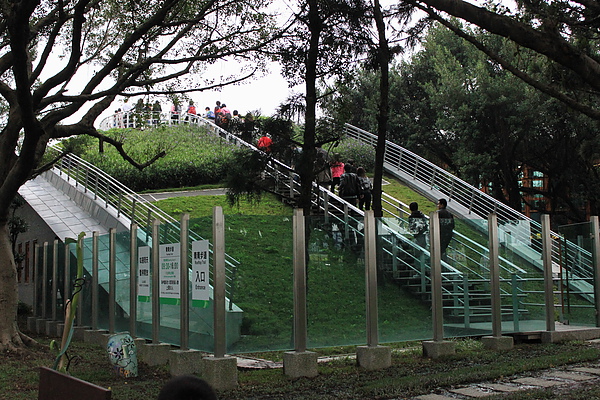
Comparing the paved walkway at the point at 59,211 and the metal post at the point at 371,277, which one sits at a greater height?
the paved walkway at the point at 59,211

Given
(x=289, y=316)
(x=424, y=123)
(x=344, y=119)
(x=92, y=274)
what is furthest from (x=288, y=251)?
(x=424, y=123)

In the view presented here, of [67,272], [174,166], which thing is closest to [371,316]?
[67,272]

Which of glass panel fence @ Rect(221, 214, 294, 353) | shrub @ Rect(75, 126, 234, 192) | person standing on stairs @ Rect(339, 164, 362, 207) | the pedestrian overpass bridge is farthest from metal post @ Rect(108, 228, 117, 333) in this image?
shrub @ Rect(75, 126, 234, 192)

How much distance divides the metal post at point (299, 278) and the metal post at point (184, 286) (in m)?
1.51

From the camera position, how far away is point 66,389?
3.41 m

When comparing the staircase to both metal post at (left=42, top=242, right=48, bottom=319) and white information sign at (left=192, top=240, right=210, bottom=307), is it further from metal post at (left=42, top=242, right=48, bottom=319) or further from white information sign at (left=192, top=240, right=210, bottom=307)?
metal post at (left=42, top=242, right=48, bottom=319)

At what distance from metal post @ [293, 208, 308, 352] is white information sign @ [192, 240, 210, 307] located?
1227 millimetres

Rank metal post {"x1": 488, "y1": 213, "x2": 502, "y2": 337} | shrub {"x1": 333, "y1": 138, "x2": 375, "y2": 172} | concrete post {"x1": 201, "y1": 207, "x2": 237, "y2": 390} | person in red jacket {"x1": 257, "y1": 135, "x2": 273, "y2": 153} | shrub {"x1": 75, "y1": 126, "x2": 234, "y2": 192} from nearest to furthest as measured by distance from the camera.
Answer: concrete post {"x1": 201, "y1": 207, "x2": 237, "y2": 390} → metal post {"x1": 488, "y1": 213, "x2": 502, "y2": 337} → person in red jacket {"x1": 257, "y1": 135, "x2": 273, "y2": 153} → shrub {"x1": 75, "y1": 126, "x2": 234, "y2": 192} → shrub {"x1": 333, "y1": 138, "x2": 375, "y2": 172}

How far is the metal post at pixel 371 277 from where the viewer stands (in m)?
9.62

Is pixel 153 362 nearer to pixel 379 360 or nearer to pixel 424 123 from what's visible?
pixel 379 360

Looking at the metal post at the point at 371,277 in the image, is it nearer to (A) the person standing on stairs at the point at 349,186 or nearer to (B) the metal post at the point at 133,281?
(B) the metal post at the point at 133,281

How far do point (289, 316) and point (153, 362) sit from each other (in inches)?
101

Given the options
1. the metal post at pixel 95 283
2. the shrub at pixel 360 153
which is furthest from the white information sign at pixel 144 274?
the shrub at pixel 360 153

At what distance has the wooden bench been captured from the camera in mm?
2964
